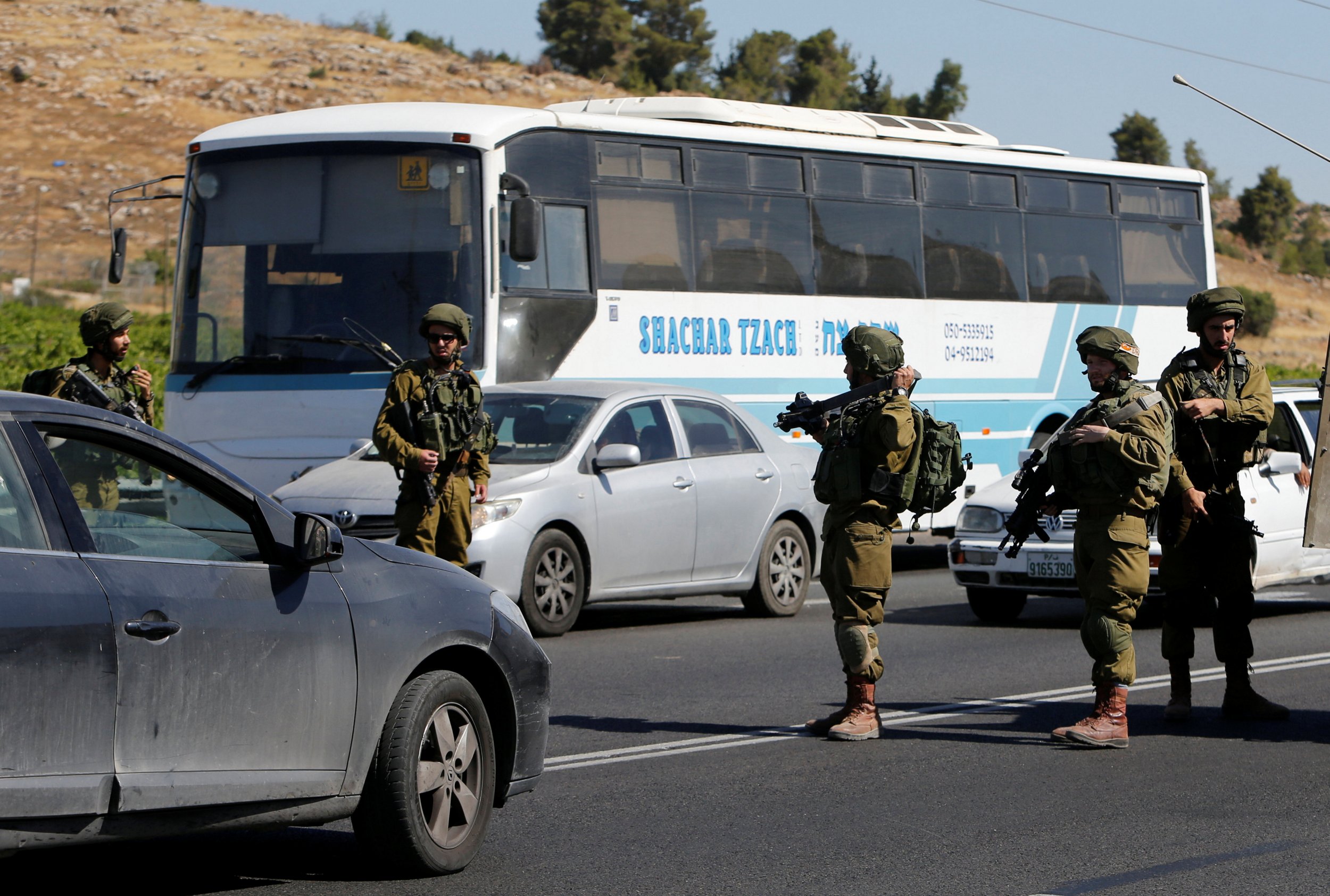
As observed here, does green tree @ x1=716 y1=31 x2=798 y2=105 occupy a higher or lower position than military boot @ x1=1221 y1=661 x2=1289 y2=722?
higher

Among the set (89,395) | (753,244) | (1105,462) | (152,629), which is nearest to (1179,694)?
(1105,462)

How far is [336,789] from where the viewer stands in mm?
5094

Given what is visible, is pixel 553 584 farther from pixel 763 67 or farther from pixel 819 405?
pixel 763 67

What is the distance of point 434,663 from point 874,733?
3060mm

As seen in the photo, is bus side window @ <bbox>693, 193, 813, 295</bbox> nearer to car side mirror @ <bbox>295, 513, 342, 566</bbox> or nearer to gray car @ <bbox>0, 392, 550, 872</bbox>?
gray car @ <bbox>0, 392, 550, 872</bbox>

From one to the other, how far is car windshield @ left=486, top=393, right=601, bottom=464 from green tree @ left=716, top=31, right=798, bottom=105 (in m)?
90.6

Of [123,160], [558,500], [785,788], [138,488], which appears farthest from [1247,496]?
[123,160]

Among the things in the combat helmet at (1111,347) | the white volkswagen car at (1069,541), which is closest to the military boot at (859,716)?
the combat helmet at (1111,347)

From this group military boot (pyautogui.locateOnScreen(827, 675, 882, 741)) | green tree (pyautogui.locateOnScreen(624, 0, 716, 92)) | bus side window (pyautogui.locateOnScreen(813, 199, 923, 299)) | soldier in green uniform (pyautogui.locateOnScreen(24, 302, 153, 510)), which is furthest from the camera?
green tree (pyautogui.locateOnScreen(624, 0, 716, 92))

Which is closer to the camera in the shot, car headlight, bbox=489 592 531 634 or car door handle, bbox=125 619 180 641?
car door handle, bbox=125 619 180 641

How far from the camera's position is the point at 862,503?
785cm

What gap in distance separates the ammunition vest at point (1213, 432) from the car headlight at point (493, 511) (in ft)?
14.6

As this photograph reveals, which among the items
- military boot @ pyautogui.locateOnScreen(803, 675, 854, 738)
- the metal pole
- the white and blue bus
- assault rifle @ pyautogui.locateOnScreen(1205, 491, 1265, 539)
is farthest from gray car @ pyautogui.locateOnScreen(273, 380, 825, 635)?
the metal pole

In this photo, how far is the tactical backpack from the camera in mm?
7875
